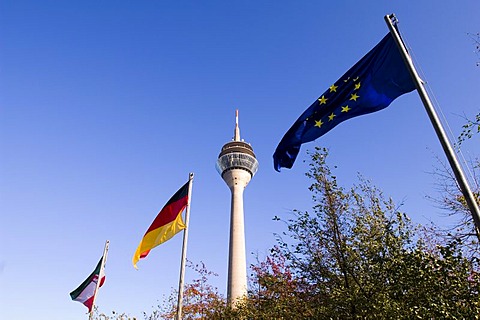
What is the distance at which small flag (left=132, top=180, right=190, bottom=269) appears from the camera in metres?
14.6

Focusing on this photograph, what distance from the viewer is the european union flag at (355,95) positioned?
347 inches

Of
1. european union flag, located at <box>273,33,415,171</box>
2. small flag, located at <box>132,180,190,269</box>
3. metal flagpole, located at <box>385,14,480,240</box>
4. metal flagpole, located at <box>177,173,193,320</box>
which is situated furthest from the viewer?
small flag, located at <box>132,180,190,269</box>

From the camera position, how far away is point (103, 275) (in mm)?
22531

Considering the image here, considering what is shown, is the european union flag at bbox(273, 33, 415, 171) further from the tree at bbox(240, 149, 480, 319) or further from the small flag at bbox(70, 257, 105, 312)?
the small flag at bbox(70, 257, 105, 312)

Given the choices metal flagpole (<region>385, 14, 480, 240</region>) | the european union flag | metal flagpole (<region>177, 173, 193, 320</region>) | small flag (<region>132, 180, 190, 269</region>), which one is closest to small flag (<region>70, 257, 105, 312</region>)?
small flag (<region>132, 180, 190, 269</region>)

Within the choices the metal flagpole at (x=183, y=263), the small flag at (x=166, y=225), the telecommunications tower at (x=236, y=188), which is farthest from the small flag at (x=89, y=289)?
the telecommunications tower at (x=236, y=188)

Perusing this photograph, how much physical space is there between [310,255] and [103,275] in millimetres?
13266

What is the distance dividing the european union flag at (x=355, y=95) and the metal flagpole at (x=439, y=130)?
455 millimetres

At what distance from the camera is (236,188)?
70.2 m

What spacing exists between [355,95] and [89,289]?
64.1 ft

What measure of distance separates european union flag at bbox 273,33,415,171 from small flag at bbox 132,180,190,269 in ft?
18.3

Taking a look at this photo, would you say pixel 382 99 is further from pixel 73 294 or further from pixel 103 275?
pixel 73 294

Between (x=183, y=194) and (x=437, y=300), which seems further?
(x=183, y=194)

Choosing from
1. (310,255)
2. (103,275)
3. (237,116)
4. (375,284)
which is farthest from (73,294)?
(237,116)
